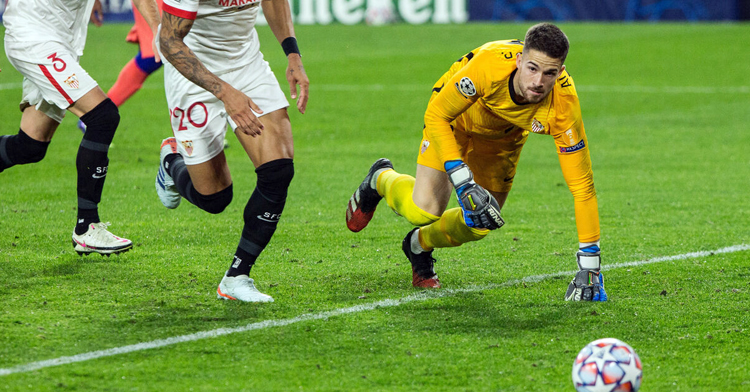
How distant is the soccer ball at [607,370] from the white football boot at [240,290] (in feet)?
5.94

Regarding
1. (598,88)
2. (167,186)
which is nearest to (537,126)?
(167,186)

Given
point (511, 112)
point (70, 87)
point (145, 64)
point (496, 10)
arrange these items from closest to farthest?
point (511, 112), point (70, 87), point (145, 64), point (496, 10)

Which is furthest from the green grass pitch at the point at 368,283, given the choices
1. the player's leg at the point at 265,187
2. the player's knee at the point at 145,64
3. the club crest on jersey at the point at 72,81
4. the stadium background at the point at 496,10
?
the stadium background at the point at 496,10

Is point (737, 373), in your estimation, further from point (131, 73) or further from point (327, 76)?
point (327, 76)

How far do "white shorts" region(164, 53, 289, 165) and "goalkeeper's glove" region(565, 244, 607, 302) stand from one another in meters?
1.78

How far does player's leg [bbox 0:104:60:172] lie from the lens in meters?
6.06

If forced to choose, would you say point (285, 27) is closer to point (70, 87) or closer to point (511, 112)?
point (70, 87)

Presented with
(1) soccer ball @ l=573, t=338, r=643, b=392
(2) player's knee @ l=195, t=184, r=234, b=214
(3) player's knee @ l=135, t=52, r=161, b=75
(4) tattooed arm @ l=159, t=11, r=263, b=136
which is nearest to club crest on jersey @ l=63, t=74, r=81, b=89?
(2) player's knee @ l=195, t=184, r=234, b=214

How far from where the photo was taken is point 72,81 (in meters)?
5.70

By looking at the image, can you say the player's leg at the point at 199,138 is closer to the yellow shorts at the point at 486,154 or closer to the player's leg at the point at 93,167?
the player's leg at the point at 93,167

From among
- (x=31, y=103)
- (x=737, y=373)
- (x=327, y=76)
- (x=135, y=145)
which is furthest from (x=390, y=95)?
(x=737, y=373)

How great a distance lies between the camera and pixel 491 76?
4973 millimetres

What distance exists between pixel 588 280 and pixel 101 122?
2.98 m

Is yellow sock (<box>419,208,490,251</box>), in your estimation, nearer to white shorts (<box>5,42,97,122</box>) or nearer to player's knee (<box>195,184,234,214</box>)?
player's knee (<box>195,184,234,214</box>)
